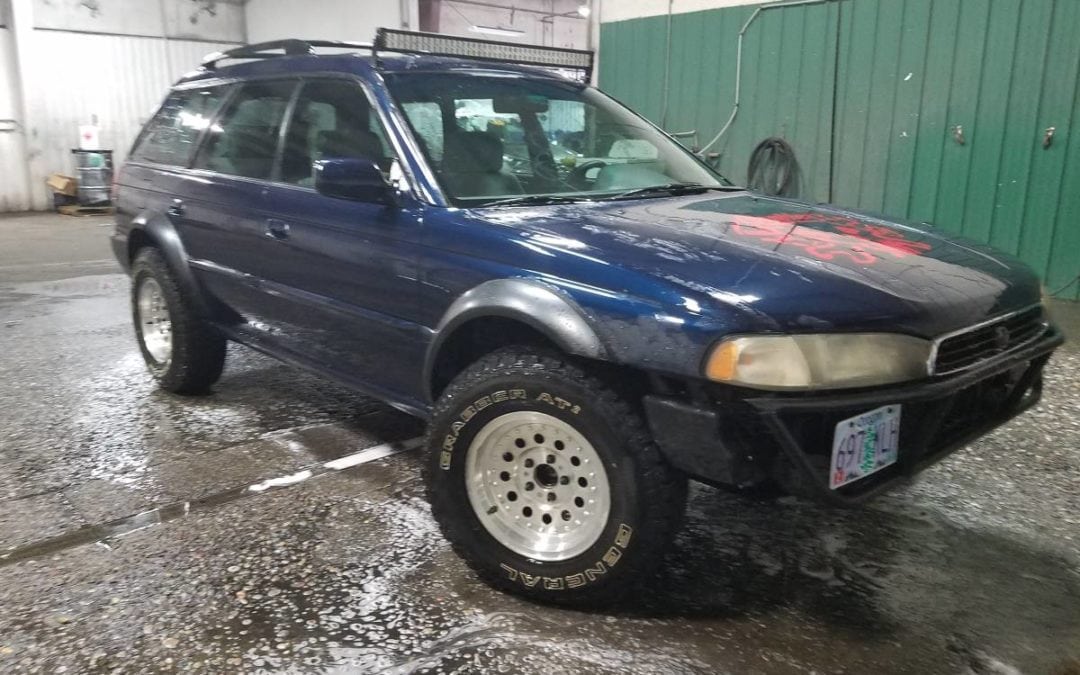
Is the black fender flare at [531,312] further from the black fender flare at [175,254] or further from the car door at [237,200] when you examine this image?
the black fender flare at [175,254]

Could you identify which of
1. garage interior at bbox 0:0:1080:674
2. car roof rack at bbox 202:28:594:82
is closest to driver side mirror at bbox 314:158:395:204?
car roof rack at bbox 202:28:594:82

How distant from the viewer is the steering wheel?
117 inches

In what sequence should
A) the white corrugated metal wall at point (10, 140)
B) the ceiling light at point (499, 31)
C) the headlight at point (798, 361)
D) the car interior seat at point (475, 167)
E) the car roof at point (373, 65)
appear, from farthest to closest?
the ceiling light at point (499, 31) < the white corrugated metal wall at point (10, 140) < the car roof at point (373, 65) < the car interior seat at point (475, 167) < the headlight at point (798, 361)

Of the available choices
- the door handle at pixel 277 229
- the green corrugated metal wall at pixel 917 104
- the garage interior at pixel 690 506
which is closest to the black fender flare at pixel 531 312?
the garage interior at pixel 690 506

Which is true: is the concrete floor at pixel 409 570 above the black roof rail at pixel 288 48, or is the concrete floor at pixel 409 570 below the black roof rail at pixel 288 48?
below

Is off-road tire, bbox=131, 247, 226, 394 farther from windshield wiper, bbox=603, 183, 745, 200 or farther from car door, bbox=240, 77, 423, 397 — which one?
windshield wiper, bbox=603, 183, 745, 200

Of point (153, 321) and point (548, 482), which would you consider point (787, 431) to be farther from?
point (153, 321)

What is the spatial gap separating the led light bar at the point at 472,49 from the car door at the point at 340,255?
0.23 metres

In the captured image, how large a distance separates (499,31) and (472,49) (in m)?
16.0

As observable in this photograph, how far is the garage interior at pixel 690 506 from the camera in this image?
2.19 metres

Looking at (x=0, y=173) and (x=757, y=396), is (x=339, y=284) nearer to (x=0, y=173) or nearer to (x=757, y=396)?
(x=757, y=396)

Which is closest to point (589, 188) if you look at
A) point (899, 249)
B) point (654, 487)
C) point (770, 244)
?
point (770, 244)

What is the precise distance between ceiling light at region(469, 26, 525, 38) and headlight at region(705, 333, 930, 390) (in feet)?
55.1

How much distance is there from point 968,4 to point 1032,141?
1.16m
